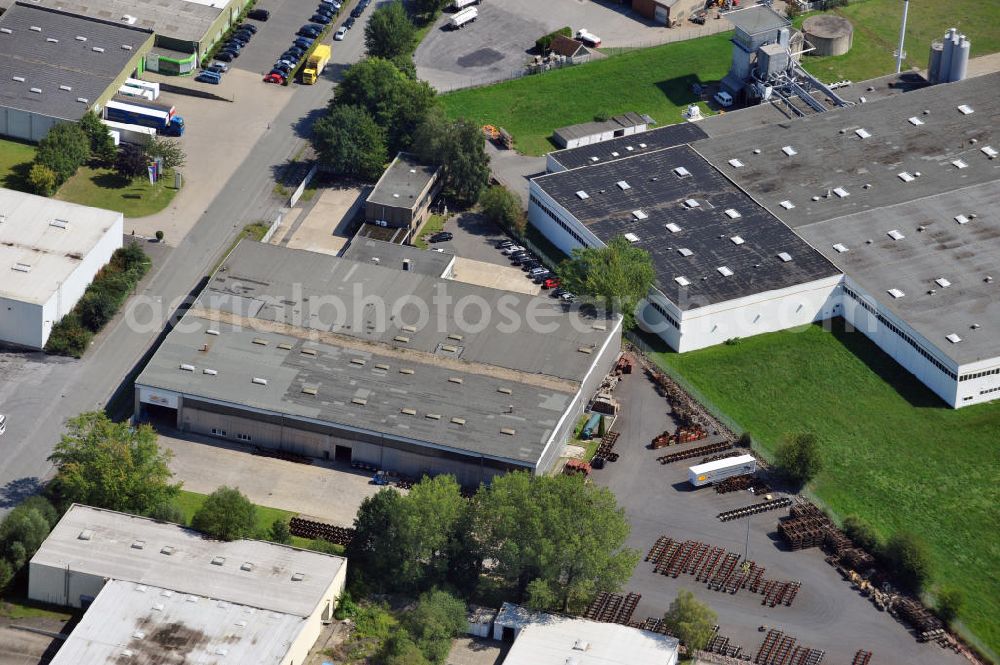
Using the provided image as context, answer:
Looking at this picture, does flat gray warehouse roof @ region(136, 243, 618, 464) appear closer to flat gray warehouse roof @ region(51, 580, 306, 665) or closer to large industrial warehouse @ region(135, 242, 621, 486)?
large industrial warehouse @ region(135, 242, 621, 486)

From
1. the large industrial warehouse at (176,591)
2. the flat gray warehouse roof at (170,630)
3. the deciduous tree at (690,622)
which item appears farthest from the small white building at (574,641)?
the flat gray warehouse roof at (170,630)

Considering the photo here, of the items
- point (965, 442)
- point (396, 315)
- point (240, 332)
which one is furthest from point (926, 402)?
point (240, 332)

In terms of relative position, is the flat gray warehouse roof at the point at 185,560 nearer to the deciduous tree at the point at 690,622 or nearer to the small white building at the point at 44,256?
the deciduous tree at the point at 690,622

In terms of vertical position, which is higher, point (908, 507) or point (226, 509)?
point (226, 509)

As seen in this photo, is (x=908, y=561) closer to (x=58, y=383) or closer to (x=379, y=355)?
(x=379, y=355)

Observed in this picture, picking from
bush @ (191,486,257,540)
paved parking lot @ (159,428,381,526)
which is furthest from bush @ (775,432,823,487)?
bush @ (191,486,257,540)

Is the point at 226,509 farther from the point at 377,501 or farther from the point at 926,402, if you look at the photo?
the point at 926,402

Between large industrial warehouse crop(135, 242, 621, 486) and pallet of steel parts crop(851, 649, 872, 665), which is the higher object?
large industrial warehouse crop(135, 242, 621, 486)

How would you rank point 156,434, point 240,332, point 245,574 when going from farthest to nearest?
point 240,332, point 156,434, point 245,574

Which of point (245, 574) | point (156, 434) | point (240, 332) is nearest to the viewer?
point (245, 574)
